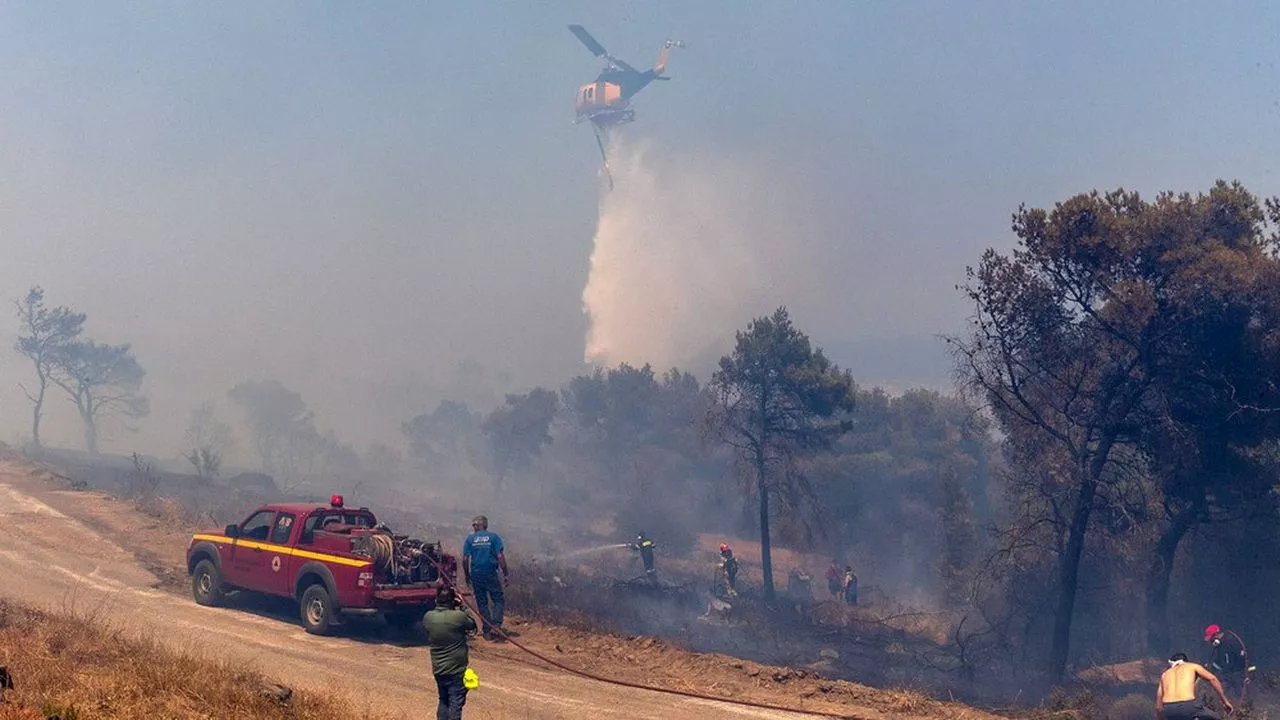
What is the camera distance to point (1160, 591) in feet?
74.6

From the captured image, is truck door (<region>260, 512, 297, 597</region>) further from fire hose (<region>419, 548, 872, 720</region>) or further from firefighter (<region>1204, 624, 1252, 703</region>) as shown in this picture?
firefighter (<region>1204, 624, 1252, 703</region>)

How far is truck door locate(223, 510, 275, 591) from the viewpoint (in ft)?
47.4

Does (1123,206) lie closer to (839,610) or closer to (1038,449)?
(1038,449)

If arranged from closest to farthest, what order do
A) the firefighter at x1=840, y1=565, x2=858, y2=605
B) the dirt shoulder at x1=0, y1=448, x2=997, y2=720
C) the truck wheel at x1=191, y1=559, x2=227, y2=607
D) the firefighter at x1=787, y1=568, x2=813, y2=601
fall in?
the dirt shoulder at x1=0, y1=448, x2=997, y2=720 < the truck wheel at x1=191, y1=559, x2=227, y2=607 < the firefighter at x1=840, y1=565, x2=858, y2=605 < the firefighter at x1=787, y1=568, x2=813, y2=601

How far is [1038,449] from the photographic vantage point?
21172 mm

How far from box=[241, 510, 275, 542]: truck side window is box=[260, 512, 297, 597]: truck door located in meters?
0.20

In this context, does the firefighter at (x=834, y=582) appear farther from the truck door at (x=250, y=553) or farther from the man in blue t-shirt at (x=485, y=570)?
the truck door at (x=250, y=553)

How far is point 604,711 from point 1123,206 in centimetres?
1614

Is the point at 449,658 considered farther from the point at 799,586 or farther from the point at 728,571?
the point at 799,586

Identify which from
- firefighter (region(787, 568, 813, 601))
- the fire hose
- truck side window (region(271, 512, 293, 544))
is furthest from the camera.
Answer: firefighter (region(787, 568, 813, 601))

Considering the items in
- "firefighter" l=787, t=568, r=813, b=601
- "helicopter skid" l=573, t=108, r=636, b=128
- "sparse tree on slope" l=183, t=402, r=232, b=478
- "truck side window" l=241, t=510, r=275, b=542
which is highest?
"helicopter skid" l=573, t=108, r=636, b=128

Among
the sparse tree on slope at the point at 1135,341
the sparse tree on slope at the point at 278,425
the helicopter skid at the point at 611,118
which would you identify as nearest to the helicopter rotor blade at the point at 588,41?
the helicopter skid at the point at 611,118

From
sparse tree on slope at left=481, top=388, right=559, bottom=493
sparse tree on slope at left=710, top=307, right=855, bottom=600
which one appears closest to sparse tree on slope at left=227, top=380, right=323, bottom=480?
sparse tree on slope at left=481, top=388, right=559, bottom=493

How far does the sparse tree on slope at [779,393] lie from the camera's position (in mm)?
33531
